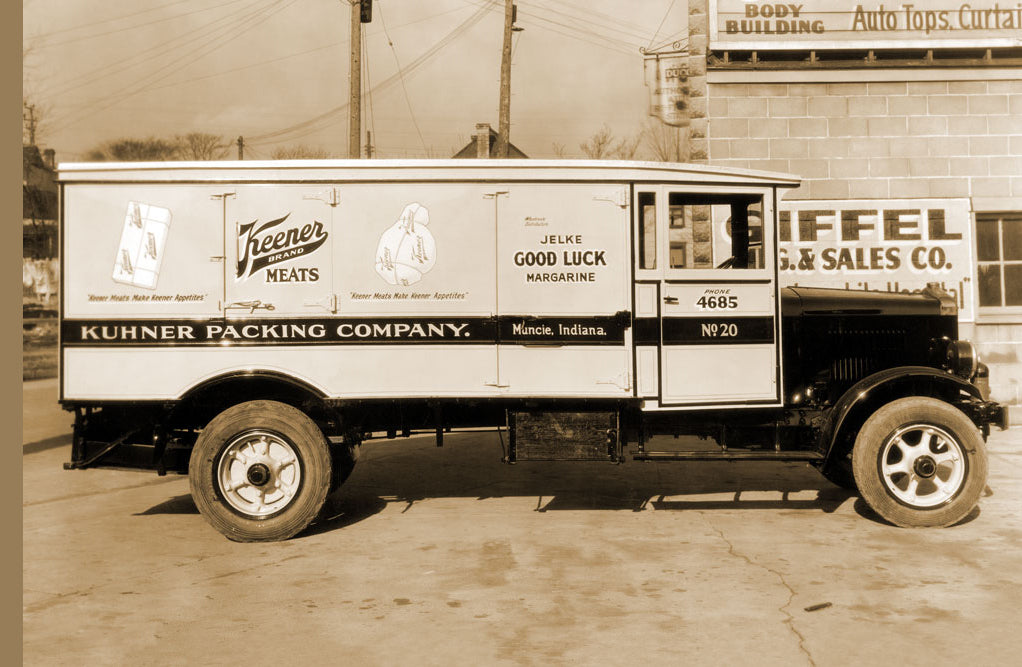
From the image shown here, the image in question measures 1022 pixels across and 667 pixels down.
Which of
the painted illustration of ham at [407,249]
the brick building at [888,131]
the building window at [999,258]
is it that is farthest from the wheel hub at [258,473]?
the building window at [999,258]

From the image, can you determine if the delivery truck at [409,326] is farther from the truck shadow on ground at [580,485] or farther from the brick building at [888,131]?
the brick building at [888,131]

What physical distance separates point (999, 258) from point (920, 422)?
6745mm

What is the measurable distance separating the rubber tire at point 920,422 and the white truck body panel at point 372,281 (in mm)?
1364

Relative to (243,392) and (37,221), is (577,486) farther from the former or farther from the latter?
(37,221)

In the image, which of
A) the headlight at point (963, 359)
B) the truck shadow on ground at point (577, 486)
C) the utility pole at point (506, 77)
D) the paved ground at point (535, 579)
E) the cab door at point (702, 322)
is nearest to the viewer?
the paved ground at point (535, 579)

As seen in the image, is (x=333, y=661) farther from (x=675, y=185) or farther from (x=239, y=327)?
(x=675, y=185)

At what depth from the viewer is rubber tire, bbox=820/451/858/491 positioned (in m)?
8.17

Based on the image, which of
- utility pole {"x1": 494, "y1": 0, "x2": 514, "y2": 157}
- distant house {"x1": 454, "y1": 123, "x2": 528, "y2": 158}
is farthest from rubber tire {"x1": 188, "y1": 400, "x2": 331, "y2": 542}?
distant house {"x1": 454, "y1": 123, "x2": 528, "y2": 158}

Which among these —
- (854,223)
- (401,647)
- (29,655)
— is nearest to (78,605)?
(29,655)

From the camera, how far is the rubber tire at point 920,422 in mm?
6770

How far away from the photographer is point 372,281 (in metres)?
6.85

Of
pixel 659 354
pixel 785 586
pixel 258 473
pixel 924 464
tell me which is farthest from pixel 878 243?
pixel 258 473

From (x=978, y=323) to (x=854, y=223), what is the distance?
6.80 feet

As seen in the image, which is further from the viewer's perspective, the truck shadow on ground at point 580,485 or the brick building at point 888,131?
the brick building at point 888,131
